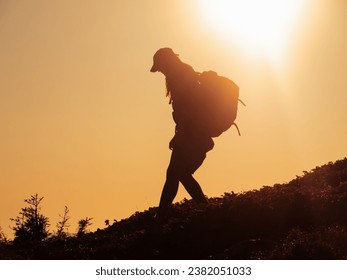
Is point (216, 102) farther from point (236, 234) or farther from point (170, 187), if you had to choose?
point (236, 234)

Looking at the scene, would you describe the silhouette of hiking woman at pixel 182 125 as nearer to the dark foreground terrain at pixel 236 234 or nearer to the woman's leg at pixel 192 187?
the woman's leg at pixel 192 187

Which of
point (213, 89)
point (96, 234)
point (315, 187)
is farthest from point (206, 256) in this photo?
point (315, 187)

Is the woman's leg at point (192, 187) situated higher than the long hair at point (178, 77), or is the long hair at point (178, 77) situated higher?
the long hair at point (178, 77)

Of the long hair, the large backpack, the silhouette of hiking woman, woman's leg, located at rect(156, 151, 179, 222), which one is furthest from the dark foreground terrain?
the long hair

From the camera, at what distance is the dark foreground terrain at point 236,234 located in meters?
14.9

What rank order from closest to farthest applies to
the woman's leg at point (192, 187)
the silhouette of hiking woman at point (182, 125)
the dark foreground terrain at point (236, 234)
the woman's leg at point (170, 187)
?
the dark foreground terrain at point (236, 234) → the woman's leg at point (170, 187) → the silhouette of hiking woman at point (182, 125) → the woman's leg at point (192, 187)

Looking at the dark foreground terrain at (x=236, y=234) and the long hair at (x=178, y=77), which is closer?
the dark foreground terrain at (x=236, y=234)

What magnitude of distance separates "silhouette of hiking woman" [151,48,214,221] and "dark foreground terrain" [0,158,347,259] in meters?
0.98

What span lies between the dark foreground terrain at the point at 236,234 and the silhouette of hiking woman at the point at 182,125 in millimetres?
976

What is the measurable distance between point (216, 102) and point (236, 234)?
300cm

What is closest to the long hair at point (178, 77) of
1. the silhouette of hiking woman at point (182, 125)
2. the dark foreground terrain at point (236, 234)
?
the silhouette of hiking woman at point (182, 125)
